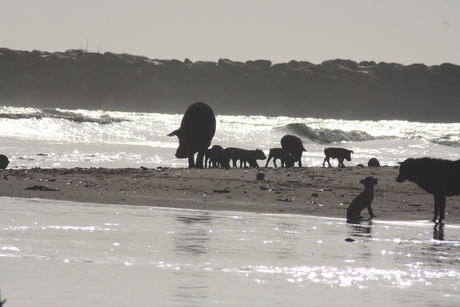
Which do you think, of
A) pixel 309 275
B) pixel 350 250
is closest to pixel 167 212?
pixel 350 250

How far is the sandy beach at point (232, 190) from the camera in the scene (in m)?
17.0

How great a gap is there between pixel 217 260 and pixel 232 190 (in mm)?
9240

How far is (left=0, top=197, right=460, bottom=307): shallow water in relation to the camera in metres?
7.97

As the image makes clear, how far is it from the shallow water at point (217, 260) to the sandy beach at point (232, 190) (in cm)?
184

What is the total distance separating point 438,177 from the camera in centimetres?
1608

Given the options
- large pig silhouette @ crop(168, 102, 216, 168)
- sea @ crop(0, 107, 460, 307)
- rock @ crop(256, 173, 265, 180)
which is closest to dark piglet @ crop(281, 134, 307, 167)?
large pig silhouette @ crop(168, 102, 216, 168)

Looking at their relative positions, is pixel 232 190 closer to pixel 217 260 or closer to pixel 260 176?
pixel 260 176

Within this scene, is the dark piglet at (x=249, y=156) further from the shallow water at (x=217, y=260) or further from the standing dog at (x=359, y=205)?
the shallow water at (x=217, y=260)

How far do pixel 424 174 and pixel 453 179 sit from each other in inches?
25.4

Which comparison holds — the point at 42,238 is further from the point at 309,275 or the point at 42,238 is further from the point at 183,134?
the point at 183,134

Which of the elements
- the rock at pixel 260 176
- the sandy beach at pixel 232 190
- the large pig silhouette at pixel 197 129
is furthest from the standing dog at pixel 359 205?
the large pig silhouette at pixel 197 129

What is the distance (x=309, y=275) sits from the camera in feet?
30.3

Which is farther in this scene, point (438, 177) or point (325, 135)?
point (325, 135)

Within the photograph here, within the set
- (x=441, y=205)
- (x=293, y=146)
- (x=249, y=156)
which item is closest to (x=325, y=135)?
(x=293, y=146)
